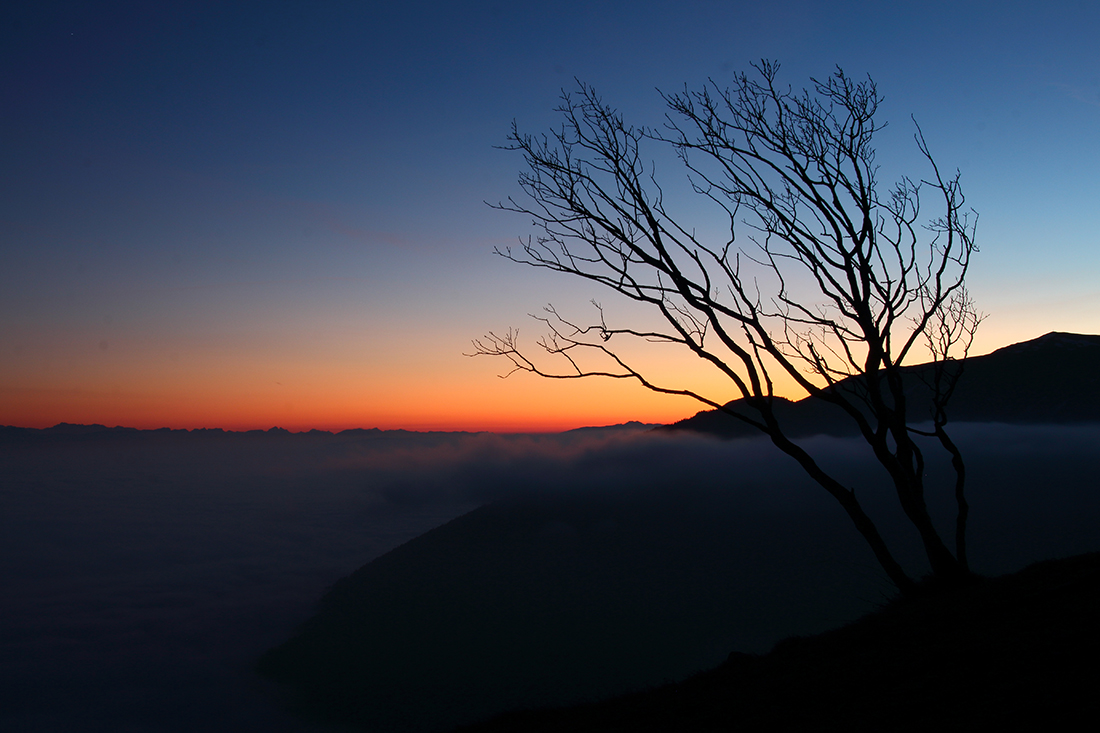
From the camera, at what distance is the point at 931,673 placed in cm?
618

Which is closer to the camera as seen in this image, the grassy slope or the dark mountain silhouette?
the grassy slope

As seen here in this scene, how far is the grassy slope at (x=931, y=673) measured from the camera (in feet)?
16.1

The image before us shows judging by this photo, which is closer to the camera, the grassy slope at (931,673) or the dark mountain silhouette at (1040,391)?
the grassy slope at (931,673)

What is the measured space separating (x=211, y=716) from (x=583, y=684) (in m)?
53.4

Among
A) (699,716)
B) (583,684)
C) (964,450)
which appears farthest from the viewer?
Result: (964,450)

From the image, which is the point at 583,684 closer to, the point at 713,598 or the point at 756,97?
the point at 713,598

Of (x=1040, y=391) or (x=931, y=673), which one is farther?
(x=1040, y=391)

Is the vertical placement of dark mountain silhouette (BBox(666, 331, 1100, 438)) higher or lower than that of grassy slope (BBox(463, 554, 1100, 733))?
higher

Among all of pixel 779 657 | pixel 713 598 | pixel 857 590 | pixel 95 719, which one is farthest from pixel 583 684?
pixel 95 719

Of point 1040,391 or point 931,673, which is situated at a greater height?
point 1040,391

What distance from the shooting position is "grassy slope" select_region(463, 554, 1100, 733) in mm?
4902

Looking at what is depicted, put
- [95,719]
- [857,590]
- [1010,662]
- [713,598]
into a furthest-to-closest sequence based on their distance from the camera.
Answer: [95,719], [713,598], [857,590], [1010,662]

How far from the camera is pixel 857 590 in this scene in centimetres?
7419

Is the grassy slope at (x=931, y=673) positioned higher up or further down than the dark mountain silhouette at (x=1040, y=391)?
further down
